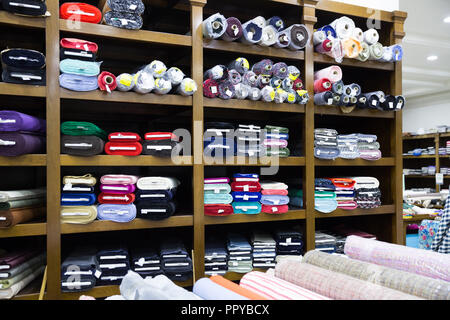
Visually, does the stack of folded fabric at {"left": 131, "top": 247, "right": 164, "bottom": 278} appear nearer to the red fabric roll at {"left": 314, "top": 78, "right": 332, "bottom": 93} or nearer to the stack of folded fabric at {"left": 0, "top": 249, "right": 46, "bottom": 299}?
the stack of folded fabric at {"left": 0, "top": 249, "right": 46, "bottom": 299}

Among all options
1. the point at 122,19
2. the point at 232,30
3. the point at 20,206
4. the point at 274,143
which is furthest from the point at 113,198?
the point at 232,30

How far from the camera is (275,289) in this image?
1.19 metres

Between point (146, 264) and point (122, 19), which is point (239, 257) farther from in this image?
point (122, 19)

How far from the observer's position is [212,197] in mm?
2682

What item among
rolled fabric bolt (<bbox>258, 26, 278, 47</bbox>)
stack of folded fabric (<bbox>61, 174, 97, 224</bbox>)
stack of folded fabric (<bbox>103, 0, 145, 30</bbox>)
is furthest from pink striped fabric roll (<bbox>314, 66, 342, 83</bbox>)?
stack of folded fabric (<bbox>61, 174, 97, 224</bbox>)

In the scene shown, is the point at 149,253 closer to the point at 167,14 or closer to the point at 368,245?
the point at 368,245

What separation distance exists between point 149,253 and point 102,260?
324mm

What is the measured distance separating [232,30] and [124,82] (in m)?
0.85

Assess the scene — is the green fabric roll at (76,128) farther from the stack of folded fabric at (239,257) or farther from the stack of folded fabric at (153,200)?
the stack of folded fabric at (239,257)

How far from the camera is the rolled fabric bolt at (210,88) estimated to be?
103 inches

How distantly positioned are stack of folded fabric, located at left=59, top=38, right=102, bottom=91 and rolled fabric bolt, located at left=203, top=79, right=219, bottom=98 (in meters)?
0.63

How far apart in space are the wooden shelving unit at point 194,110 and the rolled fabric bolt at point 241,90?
0.05 meters

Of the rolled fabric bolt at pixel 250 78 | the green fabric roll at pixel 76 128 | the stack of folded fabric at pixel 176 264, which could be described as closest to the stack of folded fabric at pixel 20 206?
the green fabric roll at pixel 76 128

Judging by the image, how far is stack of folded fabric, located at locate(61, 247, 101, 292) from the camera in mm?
2268
